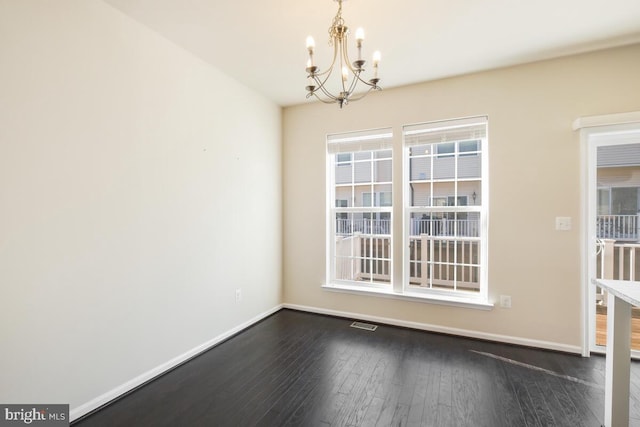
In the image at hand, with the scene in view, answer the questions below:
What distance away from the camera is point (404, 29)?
230 centimetres

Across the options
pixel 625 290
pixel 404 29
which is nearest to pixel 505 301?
pixel 625 290

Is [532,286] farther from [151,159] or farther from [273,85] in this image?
[151,159]

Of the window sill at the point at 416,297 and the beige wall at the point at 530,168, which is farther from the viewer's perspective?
the window sill at the point at 416,297

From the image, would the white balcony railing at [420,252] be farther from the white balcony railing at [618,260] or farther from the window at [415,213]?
the white balcony railing at [618,260]

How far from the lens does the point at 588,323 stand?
2.66 m

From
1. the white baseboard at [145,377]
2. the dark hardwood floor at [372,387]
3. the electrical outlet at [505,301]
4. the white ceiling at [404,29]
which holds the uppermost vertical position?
the white ceiling at [404,29]

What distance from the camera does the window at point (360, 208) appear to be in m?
3.58

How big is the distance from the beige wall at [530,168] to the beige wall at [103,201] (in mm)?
2001

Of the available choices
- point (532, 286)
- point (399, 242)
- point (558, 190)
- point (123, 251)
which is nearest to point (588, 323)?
point (532, 286)

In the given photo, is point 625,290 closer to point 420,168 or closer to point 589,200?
point 589,200

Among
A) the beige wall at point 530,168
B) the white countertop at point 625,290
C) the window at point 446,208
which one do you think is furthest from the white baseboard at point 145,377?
the white countertop at point 625,290

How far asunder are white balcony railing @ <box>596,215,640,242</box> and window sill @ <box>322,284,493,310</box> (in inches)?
46.8

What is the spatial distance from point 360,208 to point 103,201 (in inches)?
102

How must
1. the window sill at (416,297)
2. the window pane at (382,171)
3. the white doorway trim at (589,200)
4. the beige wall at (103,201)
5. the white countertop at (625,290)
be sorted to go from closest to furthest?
the white countertop at (625,290) → the beige wall at (103,201) → the white doorway trim at (589,200) → the window sill at (416,297) → the window pane at (382,171)
